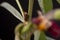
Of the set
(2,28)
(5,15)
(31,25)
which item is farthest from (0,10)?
(31,25)

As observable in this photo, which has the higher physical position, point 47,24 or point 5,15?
point 47,24

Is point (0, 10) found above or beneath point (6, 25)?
above

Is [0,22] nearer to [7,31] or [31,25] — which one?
[7,31]

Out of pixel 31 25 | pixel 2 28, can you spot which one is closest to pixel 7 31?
pixel 2 28

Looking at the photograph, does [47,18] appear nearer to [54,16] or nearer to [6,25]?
[54,16]

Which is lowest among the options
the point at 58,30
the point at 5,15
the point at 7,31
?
the point at 7,31

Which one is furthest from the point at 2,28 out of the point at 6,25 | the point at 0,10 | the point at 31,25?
the point at 31,25

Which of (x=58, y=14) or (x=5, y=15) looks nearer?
(x=58, y=14)

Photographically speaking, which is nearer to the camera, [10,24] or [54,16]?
[54,16]
